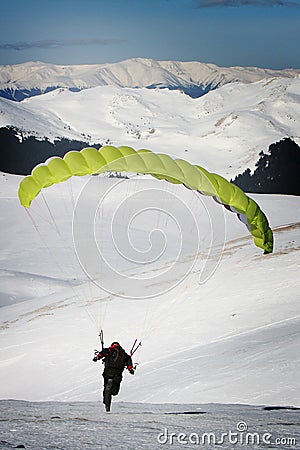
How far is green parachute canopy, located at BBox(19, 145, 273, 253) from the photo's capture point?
8.15 metres

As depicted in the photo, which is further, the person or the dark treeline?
the dark treeline

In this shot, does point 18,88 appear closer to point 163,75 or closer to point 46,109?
point 46,109

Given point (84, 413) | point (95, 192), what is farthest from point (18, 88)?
point (84, 413)

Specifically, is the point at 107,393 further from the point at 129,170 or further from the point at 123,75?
the point at 123,75

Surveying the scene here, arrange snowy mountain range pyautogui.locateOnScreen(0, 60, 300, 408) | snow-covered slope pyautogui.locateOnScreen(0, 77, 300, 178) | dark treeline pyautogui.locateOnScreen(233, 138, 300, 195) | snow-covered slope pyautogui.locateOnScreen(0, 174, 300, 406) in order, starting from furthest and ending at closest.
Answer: snow-covered slope pyautogui.locateOnScreen(0, 77, 300, 178)
dark treeline pyautogui.locateOnScreen(233, 138, 300, 195)
snowy mountain range pyautogui.locateOnScreen(0, 60, 300, 408)
snow-covered slope pyautogui.locateOnScreen(0, 174, 300, 406)

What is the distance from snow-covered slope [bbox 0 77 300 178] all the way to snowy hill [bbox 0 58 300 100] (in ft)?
5.89

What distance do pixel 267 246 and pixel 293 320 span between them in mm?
2065

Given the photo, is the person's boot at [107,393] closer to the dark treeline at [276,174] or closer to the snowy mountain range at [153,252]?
the snowy mountain range at [153,252]

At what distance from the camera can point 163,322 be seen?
509 inches

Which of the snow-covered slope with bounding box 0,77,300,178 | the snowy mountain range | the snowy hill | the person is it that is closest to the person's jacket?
the person

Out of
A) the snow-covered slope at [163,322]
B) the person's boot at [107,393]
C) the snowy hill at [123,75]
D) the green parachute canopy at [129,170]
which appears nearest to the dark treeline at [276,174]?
the snowy hill at [123,75]

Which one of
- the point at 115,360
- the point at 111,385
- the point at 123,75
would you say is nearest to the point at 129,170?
the point at 115,360

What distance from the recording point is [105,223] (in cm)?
2844

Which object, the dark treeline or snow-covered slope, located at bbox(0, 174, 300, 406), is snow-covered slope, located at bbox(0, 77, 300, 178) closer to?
the dark treeline
